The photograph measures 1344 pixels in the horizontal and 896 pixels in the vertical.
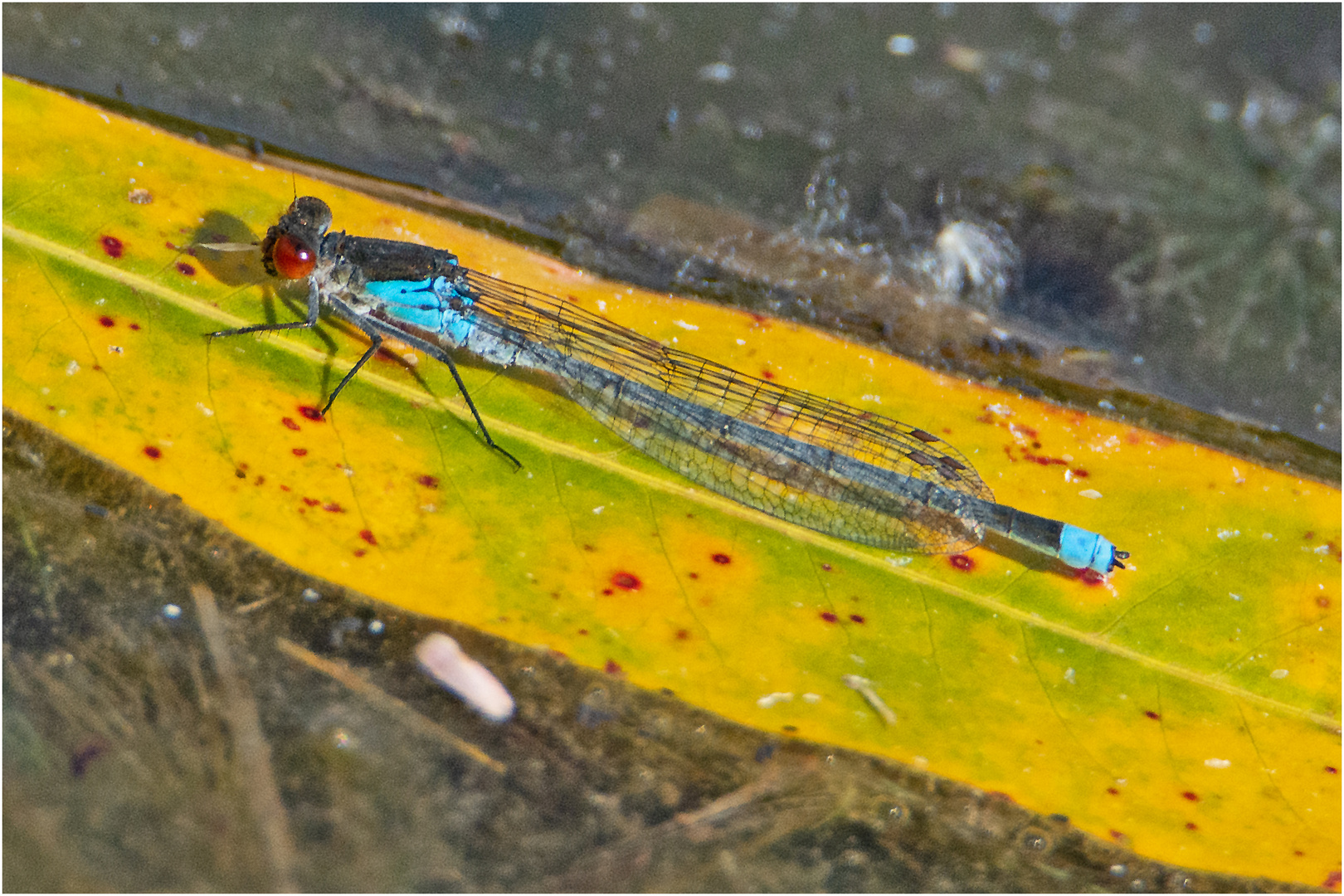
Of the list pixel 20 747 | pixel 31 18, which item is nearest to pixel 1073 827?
pixel 20 747

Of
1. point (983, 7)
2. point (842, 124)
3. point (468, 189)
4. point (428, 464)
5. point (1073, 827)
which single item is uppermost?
point (983, 7)

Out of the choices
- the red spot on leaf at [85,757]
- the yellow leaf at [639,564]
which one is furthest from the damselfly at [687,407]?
the red spot on leaf at [85,757]

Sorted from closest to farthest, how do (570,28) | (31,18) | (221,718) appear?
(221,718) → (31,18) → (570,28)

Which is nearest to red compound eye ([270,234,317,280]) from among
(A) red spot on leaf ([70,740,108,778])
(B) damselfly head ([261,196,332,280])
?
(B) damselfly head ([261,196,332,280])

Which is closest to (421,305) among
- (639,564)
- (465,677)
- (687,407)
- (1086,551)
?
(687,407)

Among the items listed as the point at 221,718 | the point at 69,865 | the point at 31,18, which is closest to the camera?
the point at 69,865

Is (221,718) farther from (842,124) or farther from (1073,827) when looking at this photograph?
(842,124)
